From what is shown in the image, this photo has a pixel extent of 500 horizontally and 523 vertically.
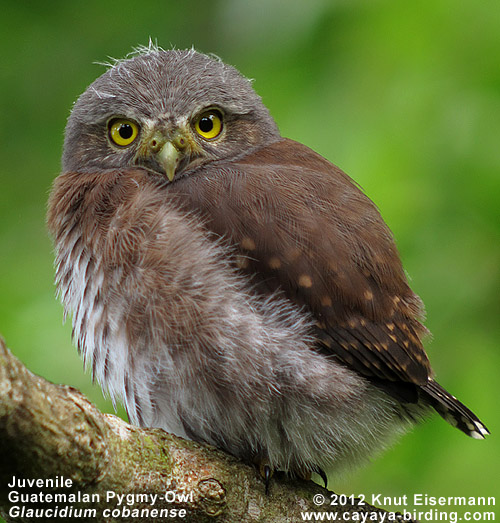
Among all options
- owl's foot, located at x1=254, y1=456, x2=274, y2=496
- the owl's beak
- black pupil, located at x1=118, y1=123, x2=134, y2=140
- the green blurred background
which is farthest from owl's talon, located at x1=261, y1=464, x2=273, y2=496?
black pupil, located at x1=118, y1=123, x2=134, y2=140

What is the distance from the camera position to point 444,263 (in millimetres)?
3676

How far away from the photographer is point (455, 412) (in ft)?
11.2

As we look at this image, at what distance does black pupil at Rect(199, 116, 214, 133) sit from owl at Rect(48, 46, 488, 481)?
0.28 metres

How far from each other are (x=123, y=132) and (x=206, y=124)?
1.39 feet

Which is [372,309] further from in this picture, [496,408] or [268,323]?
[496,408]

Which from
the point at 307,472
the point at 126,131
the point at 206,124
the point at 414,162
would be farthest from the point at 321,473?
the point at 126,131

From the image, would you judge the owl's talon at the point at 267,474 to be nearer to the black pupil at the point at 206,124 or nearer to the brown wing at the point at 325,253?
the brown wing at the point at 325,253

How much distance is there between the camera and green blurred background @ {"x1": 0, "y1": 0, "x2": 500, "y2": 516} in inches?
140

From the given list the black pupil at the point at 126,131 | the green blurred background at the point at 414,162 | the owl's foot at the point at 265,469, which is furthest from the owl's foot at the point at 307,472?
the black pupil at the point at 126,131

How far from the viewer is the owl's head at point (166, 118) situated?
12.5ft

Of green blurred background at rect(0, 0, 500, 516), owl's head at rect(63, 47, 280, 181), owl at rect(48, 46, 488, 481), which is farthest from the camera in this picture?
owl's head at rect(63, 47, 280, 181)

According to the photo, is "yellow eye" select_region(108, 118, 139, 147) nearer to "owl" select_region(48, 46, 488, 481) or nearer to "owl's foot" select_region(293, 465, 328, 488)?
"owl" select_region(48, 46, 488, 481)

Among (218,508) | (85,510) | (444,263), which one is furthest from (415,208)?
(85,510)

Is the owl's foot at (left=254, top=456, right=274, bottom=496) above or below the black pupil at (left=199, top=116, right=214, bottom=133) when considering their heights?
below
